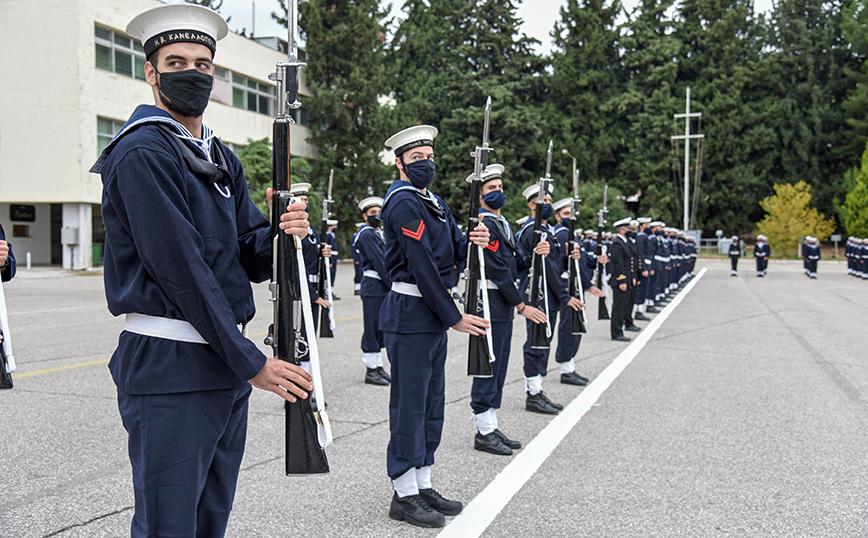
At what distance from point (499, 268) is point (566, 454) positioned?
1.46 m

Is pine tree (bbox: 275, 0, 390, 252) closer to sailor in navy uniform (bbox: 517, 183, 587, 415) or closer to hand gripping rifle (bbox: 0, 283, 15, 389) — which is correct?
sailor in navy uniform (bbox: 517, 183, 587, 415)

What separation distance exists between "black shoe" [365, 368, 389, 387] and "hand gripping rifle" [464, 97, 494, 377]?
3.11 m

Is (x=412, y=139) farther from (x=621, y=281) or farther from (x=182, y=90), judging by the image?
(x=621, y=281)

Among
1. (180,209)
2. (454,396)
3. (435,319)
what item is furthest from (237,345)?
(454,396)

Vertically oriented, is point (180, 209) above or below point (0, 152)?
below

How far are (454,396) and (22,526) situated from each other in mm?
4261

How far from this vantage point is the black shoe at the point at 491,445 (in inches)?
219

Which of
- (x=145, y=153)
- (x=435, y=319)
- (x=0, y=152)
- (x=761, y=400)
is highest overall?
(x=0, y=152)

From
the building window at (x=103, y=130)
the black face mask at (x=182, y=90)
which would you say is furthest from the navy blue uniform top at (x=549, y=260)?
the building window at (x=103, y=130)

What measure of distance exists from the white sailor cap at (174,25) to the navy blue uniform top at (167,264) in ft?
0.80

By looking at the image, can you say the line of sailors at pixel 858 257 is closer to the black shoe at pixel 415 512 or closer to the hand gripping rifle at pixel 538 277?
the hand gripping rifle at pixel 538 277

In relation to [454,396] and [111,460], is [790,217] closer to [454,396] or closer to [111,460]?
[454,396]

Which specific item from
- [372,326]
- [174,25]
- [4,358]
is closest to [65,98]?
[372,326]

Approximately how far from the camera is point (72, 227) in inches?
1183
